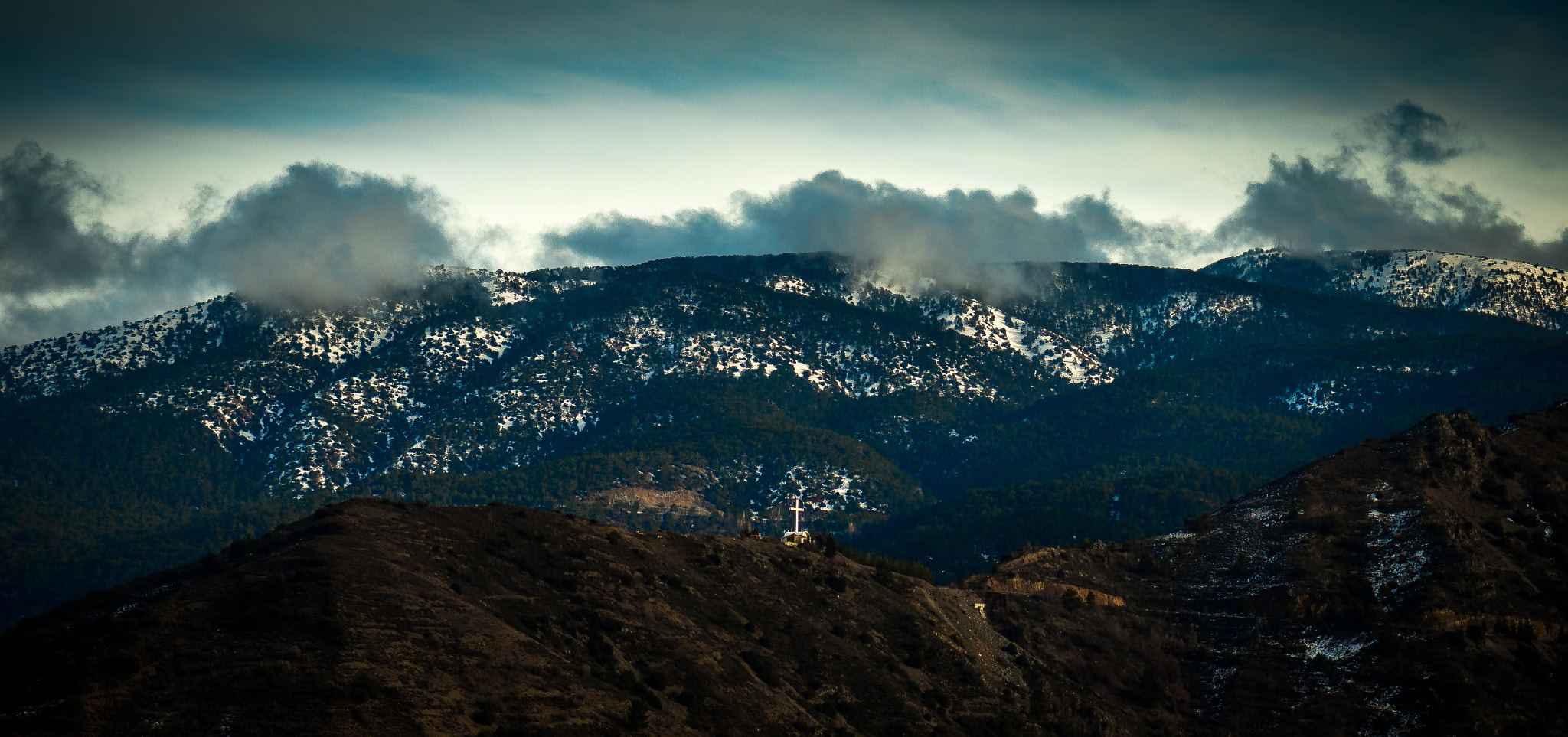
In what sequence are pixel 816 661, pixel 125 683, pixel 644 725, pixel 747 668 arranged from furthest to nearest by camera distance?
pixel 816 661 → pixel 747 668 → pixel 644 725 → pixel 125 683

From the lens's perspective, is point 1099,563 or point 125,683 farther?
point 1099,563

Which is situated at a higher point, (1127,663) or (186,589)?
(186,589)

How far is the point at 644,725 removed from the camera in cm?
9831

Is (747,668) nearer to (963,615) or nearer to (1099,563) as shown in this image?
(963,615)

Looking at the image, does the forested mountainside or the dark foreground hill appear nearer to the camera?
the dark foreground hill

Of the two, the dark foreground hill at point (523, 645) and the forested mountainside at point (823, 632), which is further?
the forested mountainside at point (823, 632)

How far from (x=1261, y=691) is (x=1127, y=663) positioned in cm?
1518

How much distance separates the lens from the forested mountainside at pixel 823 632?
88.8 m

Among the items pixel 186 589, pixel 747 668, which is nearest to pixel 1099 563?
pixel 747 668

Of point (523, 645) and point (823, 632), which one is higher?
point (523, 645)

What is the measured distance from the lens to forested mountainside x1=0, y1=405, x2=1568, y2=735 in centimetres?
8881

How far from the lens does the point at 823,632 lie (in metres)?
139

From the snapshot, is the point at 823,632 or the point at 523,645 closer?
the point at 523,645

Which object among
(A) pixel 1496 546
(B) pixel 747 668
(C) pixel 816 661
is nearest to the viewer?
(B) pixel 747 668
